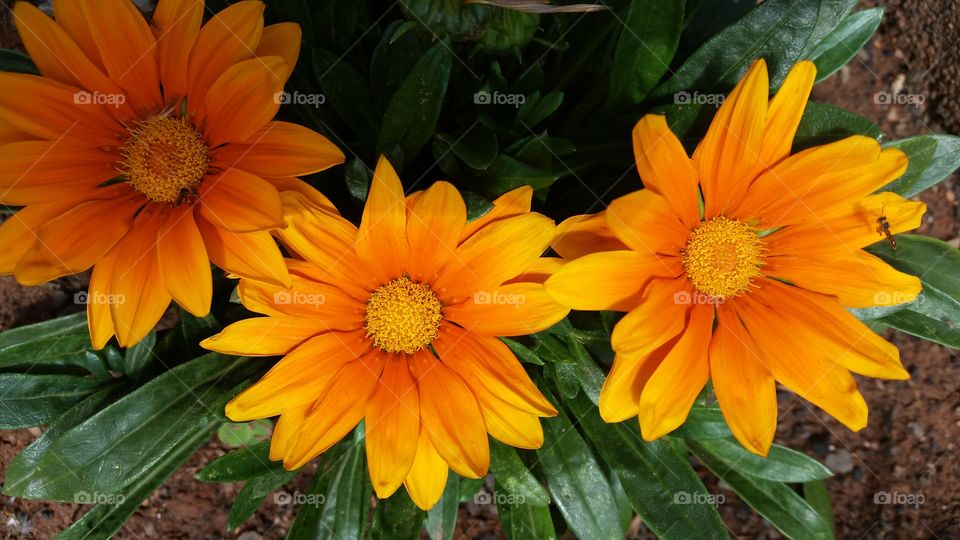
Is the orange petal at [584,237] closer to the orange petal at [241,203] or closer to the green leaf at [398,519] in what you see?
the orange petal at [241,203]

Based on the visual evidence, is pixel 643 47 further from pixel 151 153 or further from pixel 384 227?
pixel 151 153

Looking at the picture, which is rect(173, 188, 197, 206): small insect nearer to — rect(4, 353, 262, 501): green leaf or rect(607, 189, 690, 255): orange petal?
rect(4, 353, 262, 501): green leaf

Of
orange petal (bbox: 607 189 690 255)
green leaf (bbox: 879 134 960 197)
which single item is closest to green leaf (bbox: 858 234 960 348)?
green leaf (bbox: 879 134 960 197)

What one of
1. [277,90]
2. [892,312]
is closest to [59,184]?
[277,90]

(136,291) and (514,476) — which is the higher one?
(136,291)

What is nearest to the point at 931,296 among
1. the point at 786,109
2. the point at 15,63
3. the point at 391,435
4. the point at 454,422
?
the point at 786,109

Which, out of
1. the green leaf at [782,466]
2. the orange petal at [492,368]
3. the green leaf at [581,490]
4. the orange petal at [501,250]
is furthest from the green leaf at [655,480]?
the orange petal at [501,250]
